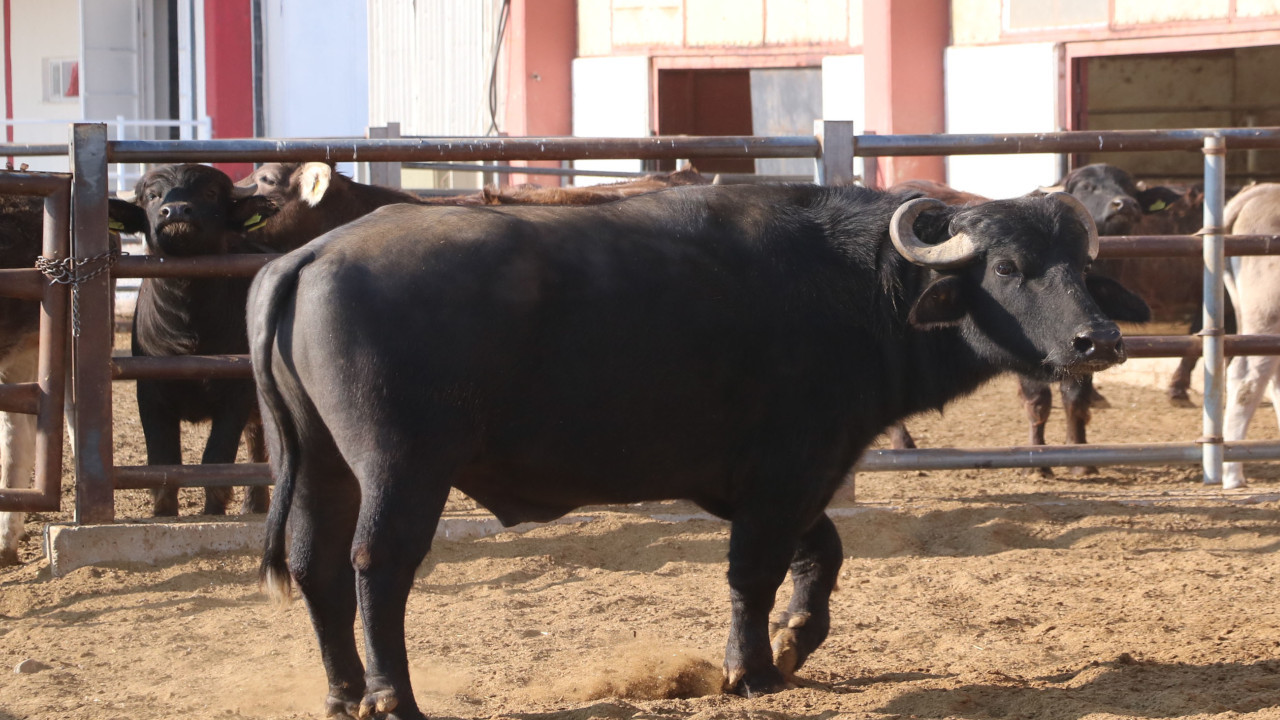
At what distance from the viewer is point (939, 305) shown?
421 centimetres

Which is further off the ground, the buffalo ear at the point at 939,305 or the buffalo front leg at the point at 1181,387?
the buffalo ear at the point at 939,305

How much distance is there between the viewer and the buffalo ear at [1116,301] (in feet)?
15.1

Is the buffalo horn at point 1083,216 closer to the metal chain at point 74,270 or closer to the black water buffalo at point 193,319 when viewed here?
the metal chain at point 74,270

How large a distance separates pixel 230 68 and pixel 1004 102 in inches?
369

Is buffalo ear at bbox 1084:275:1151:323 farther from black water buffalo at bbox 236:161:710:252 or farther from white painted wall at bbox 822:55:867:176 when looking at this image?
white painted wall at bbox 822:55:867:176

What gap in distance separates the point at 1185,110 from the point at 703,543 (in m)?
15.8

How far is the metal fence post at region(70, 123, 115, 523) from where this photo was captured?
5828 millimetres

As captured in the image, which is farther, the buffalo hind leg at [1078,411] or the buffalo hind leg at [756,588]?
the buffalo hind leg at [1078,411]

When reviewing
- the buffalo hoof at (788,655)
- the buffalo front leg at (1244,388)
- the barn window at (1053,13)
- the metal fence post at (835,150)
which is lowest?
the buffalo hoof at (788,655)

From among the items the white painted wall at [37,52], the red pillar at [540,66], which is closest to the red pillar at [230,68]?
the red pillar at [540,66]

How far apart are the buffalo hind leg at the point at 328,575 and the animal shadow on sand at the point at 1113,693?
5.00 feet

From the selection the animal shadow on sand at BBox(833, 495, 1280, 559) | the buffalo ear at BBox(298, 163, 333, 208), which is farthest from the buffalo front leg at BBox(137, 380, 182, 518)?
the animal shadow on sand at BBox(833, 495, 1280, 559)

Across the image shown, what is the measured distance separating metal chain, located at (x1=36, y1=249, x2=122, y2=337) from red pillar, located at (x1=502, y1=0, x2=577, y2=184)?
32.3 ft

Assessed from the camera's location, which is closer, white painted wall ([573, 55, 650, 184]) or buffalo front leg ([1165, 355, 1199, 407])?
buffalo front leg ([1165, 355, 1199, 407])
